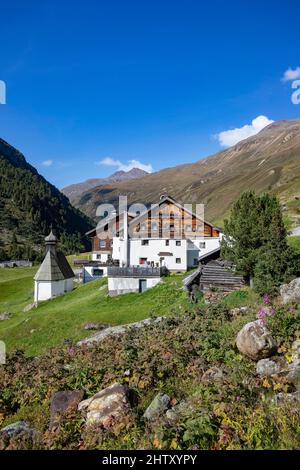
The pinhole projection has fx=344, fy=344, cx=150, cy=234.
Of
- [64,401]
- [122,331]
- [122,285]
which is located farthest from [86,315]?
[64,401]

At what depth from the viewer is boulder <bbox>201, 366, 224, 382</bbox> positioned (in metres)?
9.04

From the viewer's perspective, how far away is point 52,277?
51.0 m

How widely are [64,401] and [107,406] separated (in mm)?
1493

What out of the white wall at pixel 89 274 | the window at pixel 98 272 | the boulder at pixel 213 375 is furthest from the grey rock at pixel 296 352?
the white wall at pixel 89 274

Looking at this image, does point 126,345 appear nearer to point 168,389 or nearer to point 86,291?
point 168,389

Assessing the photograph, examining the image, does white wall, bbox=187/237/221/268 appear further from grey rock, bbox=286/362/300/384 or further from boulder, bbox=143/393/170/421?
boulder, bbox=143/393/170/421

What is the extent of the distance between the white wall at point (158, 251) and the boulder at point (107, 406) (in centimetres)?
3929

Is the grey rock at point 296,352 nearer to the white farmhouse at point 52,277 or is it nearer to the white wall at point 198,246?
the white wall at point 198,246

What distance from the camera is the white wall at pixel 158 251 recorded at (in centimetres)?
Answer: 4797

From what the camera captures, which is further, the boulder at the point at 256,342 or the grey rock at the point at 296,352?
the boulder at the point at 256,342

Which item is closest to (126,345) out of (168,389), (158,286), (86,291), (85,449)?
(168,389)

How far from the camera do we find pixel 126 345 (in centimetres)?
1254

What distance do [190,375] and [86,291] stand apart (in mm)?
40127
